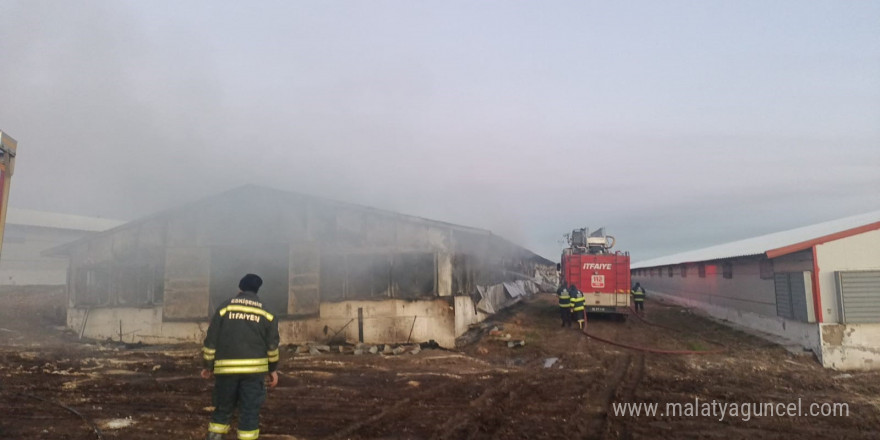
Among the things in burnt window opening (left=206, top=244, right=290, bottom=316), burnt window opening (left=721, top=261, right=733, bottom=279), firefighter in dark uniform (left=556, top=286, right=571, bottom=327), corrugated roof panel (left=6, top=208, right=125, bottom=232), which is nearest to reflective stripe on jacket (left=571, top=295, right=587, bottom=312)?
firefighter in dark uniform (left=556, top=286, right=571, bottom=327)

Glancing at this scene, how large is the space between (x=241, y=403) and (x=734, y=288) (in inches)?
679

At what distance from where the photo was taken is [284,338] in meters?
13.0

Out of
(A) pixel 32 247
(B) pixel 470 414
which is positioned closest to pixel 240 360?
(B) pixel 470 414

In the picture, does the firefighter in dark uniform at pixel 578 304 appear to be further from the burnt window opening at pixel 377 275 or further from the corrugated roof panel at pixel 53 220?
the corrugated roof panel at pixel 53 220

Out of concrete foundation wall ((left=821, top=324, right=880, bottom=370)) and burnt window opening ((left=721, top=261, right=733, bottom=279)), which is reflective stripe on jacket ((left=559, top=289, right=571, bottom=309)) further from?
concrete foundation wall ((left=821, top=324, right=880, bottom=370))

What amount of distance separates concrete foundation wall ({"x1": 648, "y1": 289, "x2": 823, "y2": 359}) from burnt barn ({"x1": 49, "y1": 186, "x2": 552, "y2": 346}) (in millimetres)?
8111

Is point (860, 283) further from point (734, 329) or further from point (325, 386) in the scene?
point (325, 386)

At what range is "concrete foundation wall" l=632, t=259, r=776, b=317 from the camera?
13742 millimetres

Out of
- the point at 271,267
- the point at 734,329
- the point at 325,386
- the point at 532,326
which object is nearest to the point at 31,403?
the point at 325,386

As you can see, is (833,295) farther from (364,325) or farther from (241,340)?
(241,340)

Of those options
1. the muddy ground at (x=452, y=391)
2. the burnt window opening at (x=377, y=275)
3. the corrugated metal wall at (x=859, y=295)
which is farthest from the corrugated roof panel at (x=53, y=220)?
the corrugated metal wall at (x=859, y=295)

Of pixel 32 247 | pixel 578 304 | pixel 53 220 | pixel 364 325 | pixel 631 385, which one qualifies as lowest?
pixel 631 385

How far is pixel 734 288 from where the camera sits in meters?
16.7

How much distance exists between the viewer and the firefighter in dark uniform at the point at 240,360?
4.39 meters
